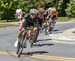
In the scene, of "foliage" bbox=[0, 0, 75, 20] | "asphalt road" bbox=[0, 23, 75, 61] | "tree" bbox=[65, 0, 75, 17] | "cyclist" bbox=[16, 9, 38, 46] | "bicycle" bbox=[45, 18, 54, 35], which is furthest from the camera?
"tree" bbox=[65, 0, 75, 17]

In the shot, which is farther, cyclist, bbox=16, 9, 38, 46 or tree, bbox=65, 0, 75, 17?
tree, bbox=65, 0, 75, 17

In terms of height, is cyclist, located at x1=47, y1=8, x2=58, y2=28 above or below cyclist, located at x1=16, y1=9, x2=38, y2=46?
below

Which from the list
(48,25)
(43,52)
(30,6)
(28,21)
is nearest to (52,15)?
(48,25)

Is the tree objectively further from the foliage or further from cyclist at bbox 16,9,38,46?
cyclist at bbox 16,9,38,46

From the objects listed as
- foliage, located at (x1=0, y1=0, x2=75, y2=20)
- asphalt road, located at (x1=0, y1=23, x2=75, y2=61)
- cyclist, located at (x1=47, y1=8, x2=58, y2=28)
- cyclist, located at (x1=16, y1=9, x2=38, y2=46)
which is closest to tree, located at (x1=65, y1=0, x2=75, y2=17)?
foliage, located at (x1=0, y1=0, x2=75, y2=20)

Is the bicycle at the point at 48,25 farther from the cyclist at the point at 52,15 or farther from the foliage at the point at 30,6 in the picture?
the foliage at the point at 30,6

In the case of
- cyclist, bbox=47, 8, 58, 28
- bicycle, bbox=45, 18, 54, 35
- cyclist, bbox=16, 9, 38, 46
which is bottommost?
bicycle, bbox=45, 18, 54, 35

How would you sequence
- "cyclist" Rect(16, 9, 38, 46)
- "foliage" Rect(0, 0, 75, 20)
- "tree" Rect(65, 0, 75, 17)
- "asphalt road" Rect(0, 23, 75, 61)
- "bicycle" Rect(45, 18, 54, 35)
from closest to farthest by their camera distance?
"asphalt road" Rect(0, 23, 75, 61), "cyclist" Rect(16, 9, 38, 46), "bicycle" Rect(45, 18, 54, 35), "foliage" Rect(0, 0, 75, 20), "tree" Rect(65, 0, 75, 17)

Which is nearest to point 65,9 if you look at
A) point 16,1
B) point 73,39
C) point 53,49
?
point 16,1

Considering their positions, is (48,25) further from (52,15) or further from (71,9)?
(71,9)

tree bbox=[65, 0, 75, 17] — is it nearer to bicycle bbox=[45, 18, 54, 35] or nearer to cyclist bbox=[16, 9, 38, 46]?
bicycle bbox=[45, 18, 54, 35]

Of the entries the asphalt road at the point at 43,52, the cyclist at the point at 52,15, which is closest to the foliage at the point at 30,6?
the cyclist at the point at 52,15

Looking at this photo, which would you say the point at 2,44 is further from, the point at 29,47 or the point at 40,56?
the point at 40,56

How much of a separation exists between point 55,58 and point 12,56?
165 cm
